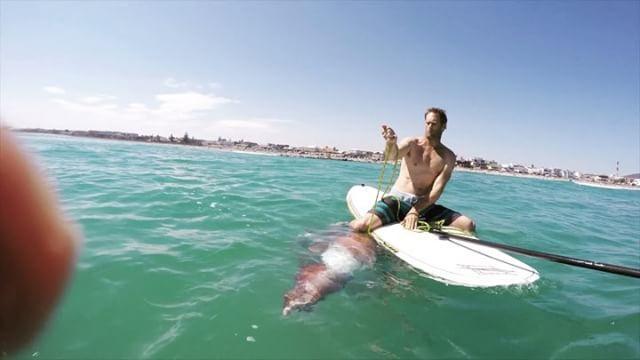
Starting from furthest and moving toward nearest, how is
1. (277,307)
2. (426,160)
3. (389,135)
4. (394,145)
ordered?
1. (426,160)
2. (394,145)
3. (389,135)
4. (277,307)

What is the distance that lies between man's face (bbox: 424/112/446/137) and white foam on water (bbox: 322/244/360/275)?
9.75ft

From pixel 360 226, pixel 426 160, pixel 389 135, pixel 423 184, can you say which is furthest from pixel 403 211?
pixel 389 135

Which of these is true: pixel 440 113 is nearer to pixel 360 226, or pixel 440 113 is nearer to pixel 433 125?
pixel 433 125

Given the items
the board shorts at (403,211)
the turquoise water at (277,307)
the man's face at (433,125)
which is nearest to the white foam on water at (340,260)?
the turquoise water at (277,307)

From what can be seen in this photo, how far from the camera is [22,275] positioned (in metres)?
0.71

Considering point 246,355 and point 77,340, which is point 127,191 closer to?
point 77,340

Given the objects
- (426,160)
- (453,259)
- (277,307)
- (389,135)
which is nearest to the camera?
(277,307)

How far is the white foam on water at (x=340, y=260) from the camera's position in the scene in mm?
5217

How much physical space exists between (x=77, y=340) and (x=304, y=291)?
96.6 inches

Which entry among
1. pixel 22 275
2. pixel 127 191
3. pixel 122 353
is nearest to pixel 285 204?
pixel 127 191

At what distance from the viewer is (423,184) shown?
7051mm

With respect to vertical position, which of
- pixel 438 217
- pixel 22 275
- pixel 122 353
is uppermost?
pixel 22 275

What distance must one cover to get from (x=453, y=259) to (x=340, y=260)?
179 cm

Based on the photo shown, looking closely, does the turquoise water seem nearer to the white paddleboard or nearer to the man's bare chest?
the white paddleboard
